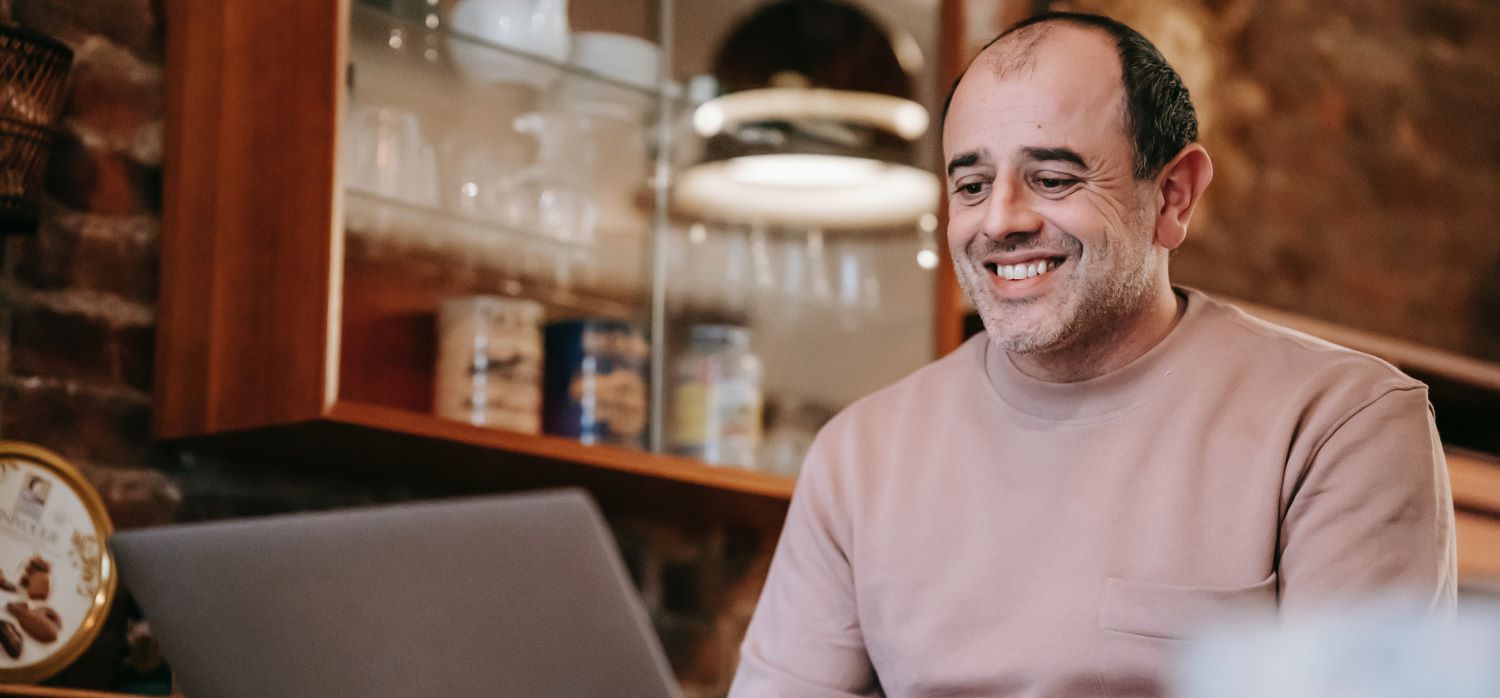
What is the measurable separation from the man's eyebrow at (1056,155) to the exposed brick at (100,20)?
1.10 meters

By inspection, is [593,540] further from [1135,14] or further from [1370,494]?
[1135,14]

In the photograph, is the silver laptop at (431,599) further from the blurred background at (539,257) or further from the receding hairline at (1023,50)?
the receding hairline at (1023,50)

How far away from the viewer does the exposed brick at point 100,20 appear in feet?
6.25

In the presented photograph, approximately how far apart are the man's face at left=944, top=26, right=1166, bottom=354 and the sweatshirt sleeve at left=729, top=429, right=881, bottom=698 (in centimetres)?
28

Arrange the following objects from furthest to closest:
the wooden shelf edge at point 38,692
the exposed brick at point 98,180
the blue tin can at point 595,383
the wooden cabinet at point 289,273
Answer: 1. the blue tin can at point 595,383
2. the exposed brick at point 98,180
3. the wooden cabinet at point 289,273
4. the wooden shelf edge at point 38,692

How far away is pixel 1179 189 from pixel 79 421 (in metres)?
1.26

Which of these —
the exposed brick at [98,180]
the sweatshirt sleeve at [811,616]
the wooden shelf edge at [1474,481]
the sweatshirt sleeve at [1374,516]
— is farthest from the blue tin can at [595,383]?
the wooden shelf edge at [1474,481]

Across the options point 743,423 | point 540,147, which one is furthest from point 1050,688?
point 540,147

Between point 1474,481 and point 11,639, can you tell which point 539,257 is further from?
point 1474,481

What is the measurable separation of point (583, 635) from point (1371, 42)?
279cm

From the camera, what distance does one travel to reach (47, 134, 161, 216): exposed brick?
1.90m

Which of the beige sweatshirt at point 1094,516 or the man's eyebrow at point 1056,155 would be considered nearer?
the beige sweatshirt at point 1094,516

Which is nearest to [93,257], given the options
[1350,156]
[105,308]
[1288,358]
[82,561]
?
[105,308]

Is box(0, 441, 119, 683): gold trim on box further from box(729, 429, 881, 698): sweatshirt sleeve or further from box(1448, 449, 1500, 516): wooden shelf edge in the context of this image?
box(1448, 449, 1500, 516): wooden shelf edge
